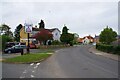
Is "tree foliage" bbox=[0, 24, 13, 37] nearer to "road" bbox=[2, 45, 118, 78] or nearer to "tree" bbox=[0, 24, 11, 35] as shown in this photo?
"tree" bbox=[0, 24, 11, 35]

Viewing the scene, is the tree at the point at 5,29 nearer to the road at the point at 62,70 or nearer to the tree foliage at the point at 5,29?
the tree foliage at the point at 5,29

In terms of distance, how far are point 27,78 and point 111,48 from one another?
3181 cm

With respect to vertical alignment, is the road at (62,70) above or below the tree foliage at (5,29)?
below

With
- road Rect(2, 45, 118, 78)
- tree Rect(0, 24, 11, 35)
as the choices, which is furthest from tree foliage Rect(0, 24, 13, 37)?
road Rect(2, 45, 118, 78)

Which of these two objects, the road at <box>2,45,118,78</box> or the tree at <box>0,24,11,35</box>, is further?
the tree at <box>0,24,11,35</box>

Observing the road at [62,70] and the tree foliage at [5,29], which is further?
the tree foliage at [5,29]

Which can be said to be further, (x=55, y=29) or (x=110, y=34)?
(x=55, y=29)

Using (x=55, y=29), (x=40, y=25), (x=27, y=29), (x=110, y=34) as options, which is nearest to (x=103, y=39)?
(x=110, y=34)

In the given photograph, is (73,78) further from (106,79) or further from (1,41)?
(1,41)

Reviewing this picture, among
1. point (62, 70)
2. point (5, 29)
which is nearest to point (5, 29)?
point (5, 29)

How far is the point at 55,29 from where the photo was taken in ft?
389

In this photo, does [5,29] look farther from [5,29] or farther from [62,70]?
[62,70]

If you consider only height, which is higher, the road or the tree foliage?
the tree foliage

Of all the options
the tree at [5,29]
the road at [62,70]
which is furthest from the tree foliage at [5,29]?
the road at [62,70]
